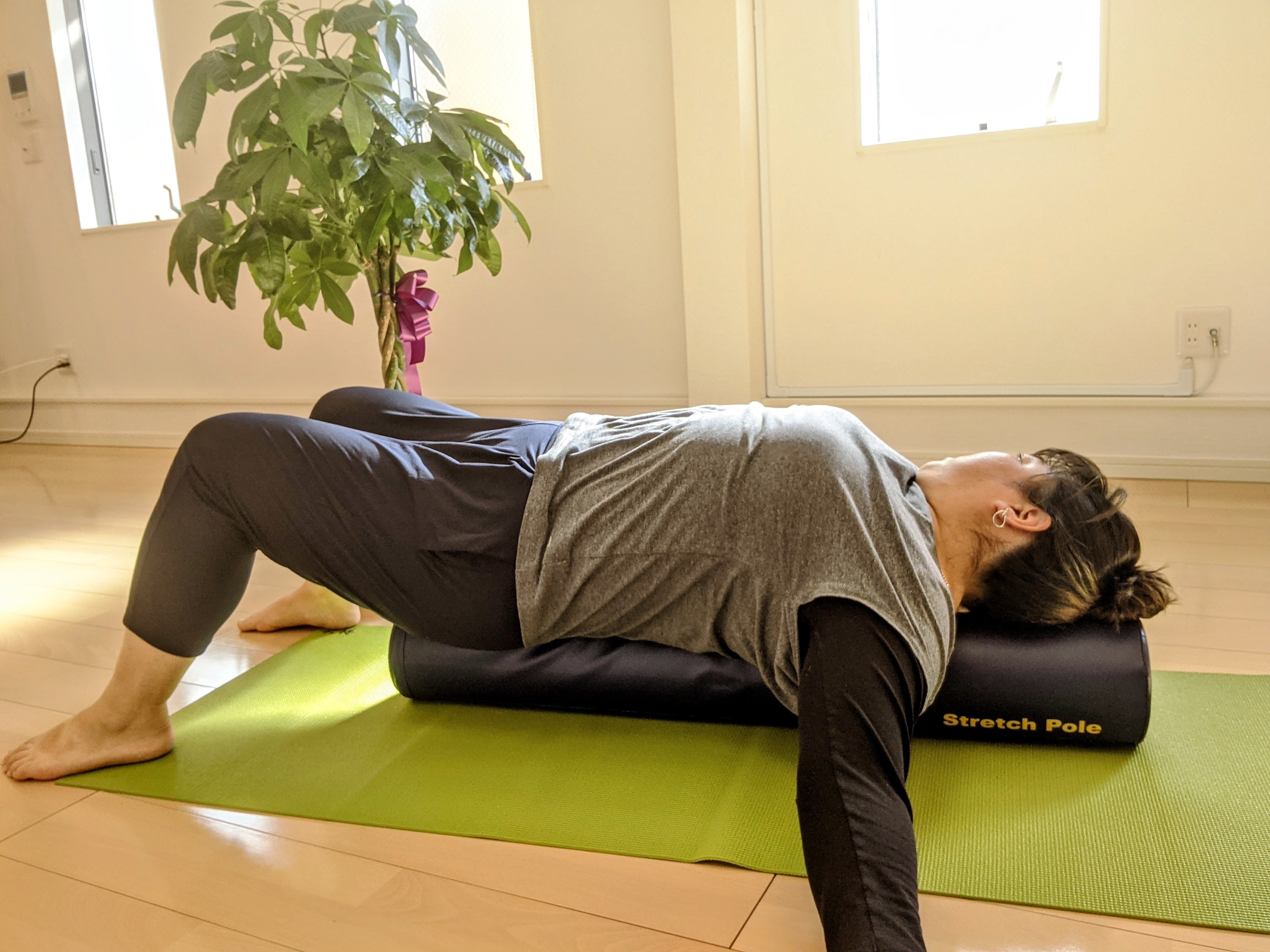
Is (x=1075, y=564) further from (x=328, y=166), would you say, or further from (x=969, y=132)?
(x=969, y=132)

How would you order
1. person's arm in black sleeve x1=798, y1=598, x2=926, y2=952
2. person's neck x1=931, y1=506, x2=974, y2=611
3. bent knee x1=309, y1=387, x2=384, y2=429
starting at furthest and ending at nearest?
1. bent knee x1=309, y1=387, x2=384, y2=429
2. person's neck x1=931, y1=506, x2=974, y2=611
3. person's arm in black sleeve x1=798, y1=598, x2=926, y2=952

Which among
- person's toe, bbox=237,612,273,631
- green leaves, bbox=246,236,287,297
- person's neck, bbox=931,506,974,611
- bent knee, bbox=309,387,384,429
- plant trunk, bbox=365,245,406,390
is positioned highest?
green leaves, bbox=246,236,287,297

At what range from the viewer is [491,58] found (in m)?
3.48

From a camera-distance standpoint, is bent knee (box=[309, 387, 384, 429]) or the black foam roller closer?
the black foam roller

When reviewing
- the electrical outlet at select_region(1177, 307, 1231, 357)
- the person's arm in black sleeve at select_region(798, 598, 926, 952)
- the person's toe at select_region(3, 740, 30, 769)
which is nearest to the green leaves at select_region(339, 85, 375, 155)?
the person's toe at select_region(3, 740, 30, 769)

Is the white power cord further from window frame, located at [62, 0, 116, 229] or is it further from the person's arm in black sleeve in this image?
window frame, located at [62, 0, 116, 229]

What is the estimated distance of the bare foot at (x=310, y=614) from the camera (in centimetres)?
192

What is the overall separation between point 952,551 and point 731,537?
30cm

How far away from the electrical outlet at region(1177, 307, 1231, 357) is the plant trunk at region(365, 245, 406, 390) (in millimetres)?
2034

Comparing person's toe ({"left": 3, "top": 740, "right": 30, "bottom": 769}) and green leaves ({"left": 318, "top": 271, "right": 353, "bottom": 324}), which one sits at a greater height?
green leaves ({"left": 318, "top": 271, "right": 353, "bottom": 324})

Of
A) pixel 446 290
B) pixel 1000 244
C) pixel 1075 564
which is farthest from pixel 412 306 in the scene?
pixel 1000 244

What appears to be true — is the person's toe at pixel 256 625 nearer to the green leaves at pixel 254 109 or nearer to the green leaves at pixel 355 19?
the green leaves at pixel 254 109

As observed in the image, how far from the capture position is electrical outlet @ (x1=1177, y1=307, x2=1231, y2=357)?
103 inches

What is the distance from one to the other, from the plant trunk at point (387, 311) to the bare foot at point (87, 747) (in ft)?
2.95
